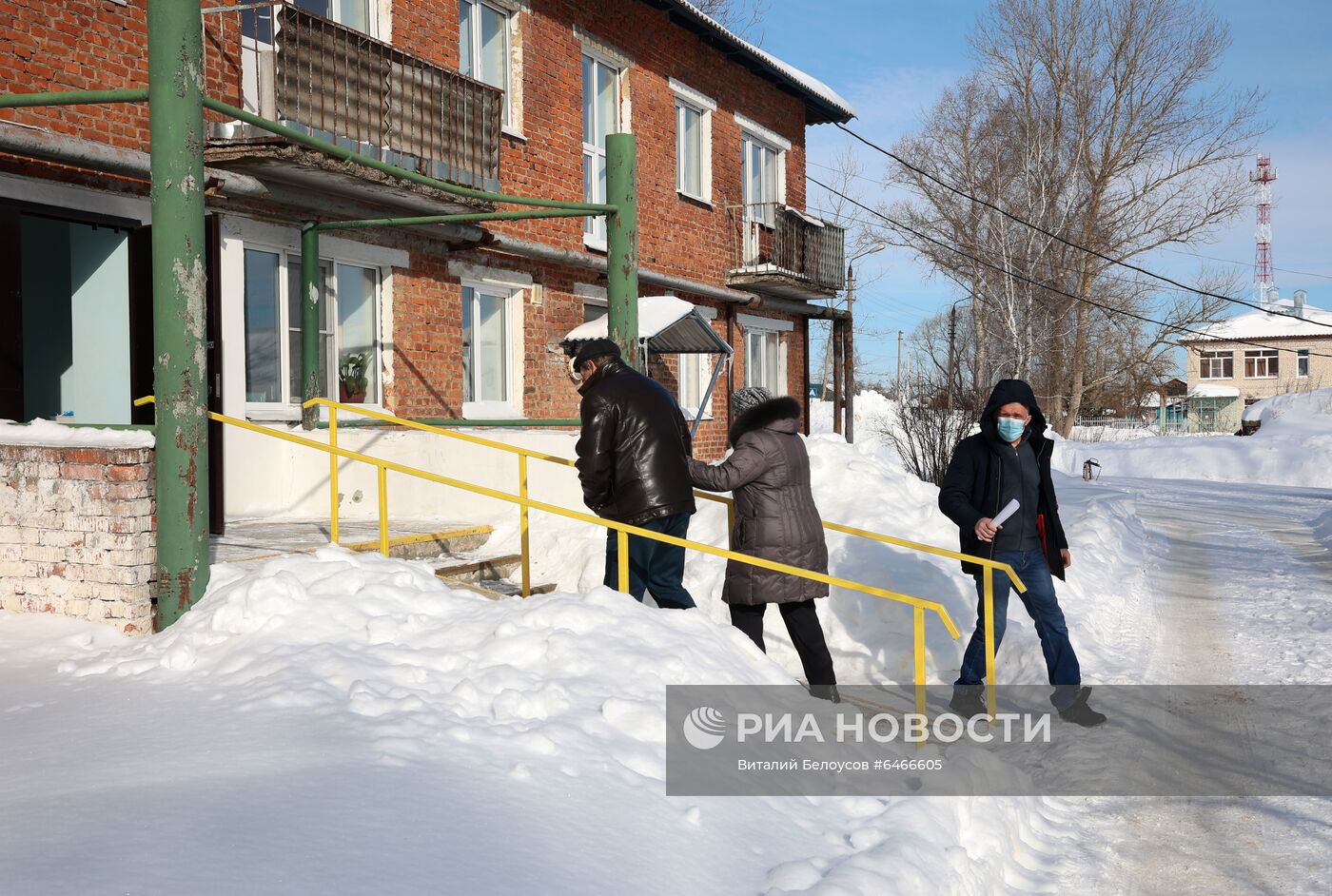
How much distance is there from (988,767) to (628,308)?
14.5ft

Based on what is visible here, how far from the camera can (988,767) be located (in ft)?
14.9

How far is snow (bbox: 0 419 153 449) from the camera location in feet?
16.1

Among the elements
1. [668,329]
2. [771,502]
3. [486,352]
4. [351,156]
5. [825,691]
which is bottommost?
[825,691]

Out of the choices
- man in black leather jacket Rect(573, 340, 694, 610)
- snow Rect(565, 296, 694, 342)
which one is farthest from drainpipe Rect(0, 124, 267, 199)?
snow Rect(565, 296, 694, 342)

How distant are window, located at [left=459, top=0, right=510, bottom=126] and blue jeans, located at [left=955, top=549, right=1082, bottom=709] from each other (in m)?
8.80

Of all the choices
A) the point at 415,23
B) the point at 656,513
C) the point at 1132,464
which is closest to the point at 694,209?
the point at 415,23

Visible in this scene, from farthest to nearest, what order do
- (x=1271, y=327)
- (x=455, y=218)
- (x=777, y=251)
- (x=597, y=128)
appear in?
(x=1271, y=327), (x=777, y=251), (x=597, y=128), (x=455, y=218)

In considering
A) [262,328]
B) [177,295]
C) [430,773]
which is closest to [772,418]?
[430,773]

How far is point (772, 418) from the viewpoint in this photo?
211 inches

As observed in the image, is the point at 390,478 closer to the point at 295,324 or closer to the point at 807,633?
the point at 295,324

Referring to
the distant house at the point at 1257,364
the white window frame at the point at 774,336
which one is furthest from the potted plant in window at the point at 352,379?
the distant house at the point at 1257,364

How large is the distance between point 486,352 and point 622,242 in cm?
520

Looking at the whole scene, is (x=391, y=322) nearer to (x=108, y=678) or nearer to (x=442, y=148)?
(x=442, y=148)

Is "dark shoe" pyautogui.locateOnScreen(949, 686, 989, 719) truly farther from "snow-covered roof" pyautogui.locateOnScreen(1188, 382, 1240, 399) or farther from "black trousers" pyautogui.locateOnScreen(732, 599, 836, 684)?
"snow-covered roof" pyautogui.locateOnScreen(1188, 382, 1240, 399)
